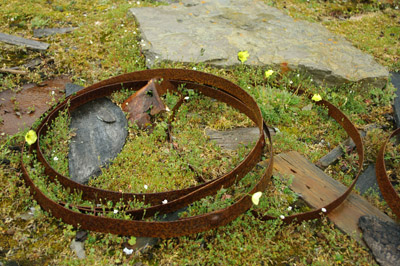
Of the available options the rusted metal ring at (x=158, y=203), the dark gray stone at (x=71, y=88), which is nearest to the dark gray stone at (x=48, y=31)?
the dark gray stone at (x=71, y=88)

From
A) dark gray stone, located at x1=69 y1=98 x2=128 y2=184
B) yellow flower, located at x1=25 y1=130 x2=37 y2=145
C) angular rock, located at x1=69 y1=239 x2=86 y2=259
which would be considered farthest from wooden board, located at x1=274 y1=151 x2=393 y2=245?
yellow flower, located at x1=25 y1=130 x2=37 y2=145

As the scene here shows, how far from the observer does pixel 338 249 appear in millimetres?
4004

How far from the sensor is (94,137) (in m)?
5.20

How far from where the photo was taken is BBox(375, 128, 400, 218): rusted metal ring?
14.6ft

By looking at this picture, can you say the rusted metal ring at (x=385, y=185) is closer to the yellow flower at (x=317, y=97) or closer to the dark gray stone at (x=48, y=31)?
the yellow flower at (x=317, y=97)

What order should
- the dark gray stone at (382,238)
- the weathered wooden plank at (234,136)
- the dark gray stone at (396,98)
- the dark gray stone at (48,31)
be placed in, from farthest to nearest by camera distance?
the dark gray stone at (48,31) < the dark gray stone at (396,98) < the weathered wooden plank at (234,136) < the dark gray stone at (382,238)

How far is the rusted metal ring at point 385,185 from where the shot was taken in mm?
4456

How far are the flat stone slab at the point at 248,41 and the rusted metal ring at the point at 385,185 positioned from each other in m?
1.95

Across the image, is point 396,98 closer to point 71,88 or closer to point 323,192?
point 323,192

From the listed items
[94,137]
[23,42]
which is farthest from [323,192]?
[23,42]

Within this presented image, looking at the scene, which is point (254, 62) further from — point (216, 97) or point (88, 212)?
point (88, 212)

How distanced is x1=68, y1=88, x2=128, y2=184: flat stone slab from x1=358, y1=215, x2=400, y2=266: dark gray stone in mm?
3273

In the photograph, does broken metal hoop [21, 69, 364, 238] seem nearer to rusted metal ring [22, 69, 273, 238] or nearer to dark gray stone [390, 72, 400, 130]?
rusted metal ring [22, 69, 273, 238]

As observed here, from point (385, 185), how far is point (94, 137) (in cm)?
402
